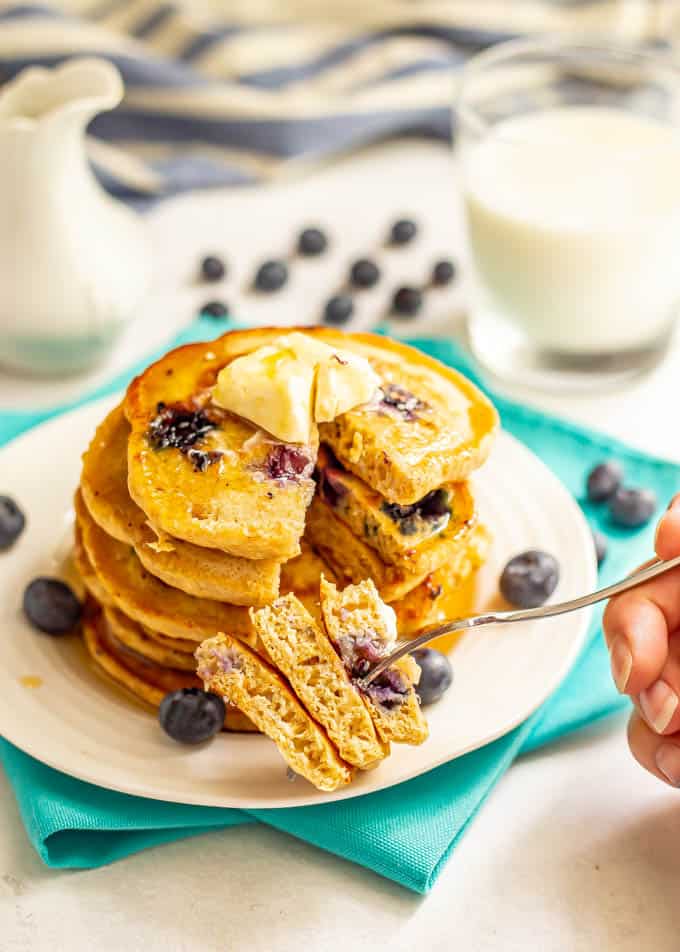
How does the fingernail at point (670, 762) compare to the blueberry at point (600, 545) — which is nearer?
the fingernail at point (670, 762)

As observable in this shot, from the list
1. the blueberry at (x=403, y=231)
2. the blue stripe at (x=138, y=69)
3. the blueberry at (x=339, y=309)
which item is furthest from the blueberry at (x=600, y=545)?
the blue stripe at (x=138, y=69)

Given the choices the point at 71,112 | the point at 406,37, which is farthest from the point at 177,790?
the point at 406,37

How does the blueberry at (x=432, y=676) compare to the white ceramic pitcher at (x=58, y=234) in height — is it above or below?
below

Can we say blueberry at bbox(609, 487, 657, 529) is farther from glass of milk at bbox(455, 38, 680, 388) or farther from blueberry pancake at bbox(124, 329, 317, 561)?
blueberry pancake at bbox(124, 329, 317, 561)

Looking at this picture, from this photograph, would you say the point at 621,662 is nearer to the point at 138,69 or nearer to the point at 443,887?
the point at 443,887

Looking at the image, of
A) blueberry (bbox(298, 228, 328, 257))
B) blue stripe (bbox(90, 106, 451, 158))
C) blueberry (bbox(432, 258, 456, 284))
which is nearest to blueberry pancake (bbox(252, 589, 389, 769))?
blueberry (bbox(432, 258, 456, 284))

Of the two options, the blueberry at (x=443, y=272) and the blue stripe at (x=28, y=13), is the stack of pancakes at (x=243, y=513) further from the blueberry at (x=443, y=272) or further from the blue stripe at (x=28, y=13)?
the blue stripe at (x=28, y=13)

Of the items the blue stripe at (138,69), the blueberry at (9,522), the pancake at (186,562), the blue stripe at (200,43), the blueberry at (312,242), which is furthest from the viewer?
the blue stripe at (200,43)
